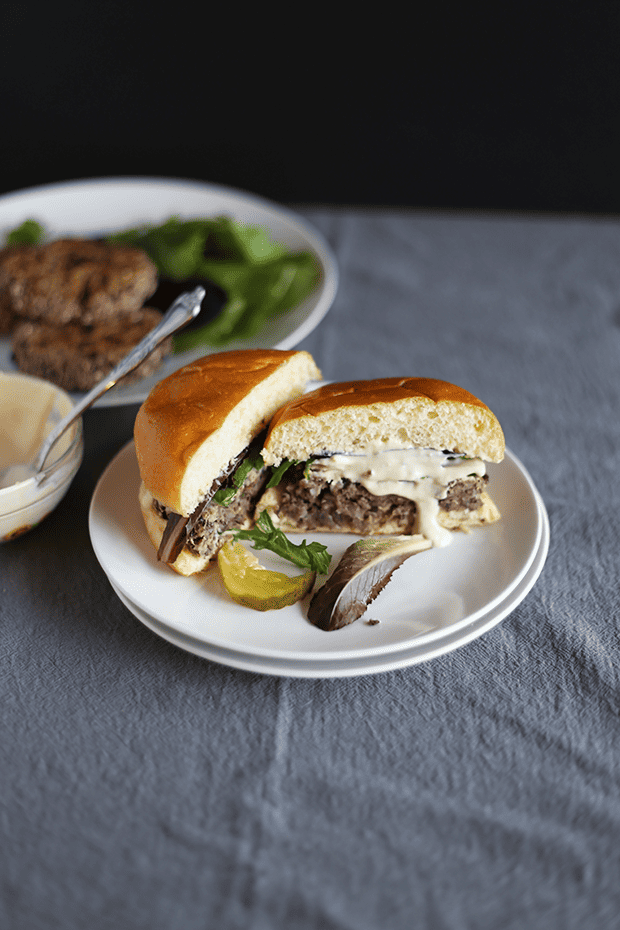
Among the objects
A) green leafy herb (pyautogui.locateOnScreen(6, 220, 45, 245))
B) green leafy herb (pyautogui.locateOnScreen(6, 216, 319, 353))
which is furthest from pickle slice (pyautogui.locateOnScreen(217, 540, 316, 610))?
green leafy herb (pyautogui.locateOnScreen(6, 220, 45, 245))

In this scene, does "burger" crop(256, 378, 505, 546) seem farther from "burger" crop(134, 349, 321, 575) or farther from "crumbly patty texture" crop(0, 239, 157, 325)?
"crumbly patty texture" crop(0, 239, 157, 325)

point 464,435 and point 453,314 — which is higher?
point 464,435

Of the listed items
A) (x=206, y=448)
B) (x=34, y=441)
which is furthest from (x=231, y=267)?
(x=206, y=448)

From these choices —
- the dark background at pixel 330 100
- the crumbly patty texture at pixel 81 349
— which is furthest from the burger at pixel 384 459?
the dark background at pixel 330 100

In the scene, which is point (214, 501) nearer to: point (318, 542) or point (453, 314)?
point (318, 542)

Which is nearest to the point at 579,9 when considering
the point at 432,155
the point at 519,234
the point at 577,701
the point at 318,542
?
the point at 432,155

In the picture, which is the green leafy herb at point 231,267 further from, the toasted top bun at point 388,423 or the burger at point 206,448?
the toasted top bun at point 388,423
